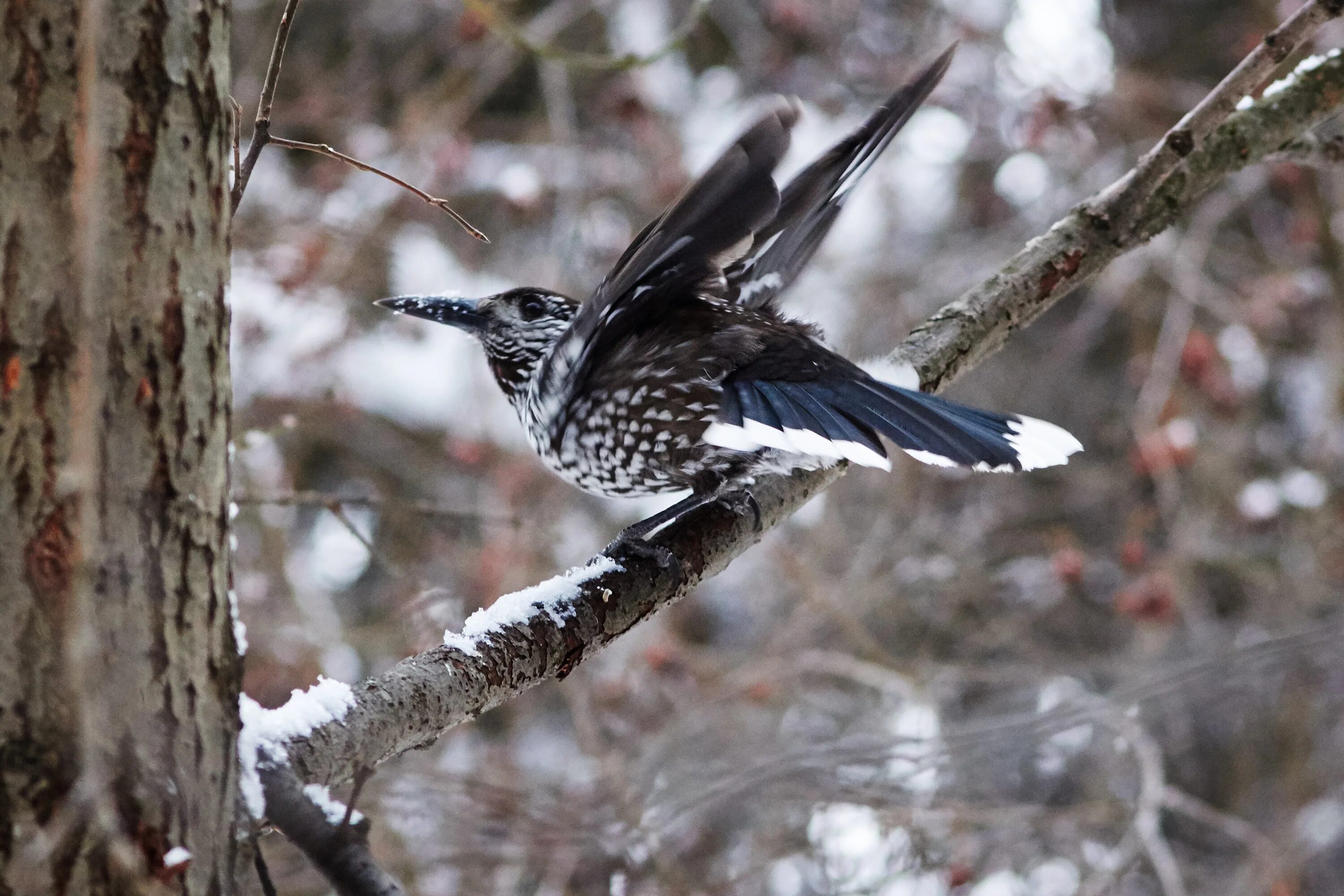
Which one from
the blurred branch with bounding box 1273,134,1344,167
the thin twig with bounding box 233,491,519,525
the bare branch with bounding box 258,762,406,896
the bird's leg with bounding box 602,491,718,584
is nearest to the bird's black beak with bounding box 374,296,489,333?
the thin twig with bounding box 233,491,519,525

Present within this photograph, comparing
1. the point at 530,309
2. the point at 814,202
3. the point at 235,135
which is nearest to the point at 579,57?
the point at 530,309

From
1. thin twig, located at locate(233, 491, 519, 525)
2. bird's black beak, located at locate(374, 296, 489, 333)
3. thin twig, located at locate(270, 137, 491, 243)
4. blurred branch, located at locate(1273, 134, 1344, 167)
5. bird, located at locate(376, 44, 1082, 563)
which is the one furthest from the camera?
bird's black beak, located at locate(374, 296, 489, 333)

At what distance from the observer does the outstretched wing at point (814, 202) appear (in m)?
2.73

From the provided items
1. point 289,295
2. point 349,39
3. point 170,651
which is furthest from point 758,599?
point 170,651

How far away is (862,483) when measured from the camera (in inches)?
237

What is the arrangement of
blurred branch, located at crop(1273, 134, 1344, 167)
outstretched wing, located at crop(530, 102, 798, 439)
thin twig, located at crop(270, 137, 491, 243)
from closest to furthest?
1. thin twig, located at crop(270, 137, 491, 243)
2. outstretched wing, located at crop(530, 102, 798, 439)
3. blurred branch, located at crop(1273, 134, 1344, 167)

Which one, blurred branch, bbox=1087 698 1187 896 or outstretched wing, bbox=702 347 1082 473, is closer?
outstretched wing, bbox=702 347 1082 473

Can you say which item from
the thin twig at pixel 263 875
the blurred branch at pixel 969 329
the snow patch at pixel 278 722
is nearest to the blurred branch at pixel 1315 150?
the blurred branch at pixel 969 329

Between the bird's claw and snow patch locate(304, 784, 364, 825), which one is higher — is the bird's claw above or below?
above

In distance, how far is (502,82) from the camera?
269 inches

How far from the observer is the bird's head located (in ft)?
11.0

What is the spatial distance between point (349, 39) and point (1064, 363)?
4108mm

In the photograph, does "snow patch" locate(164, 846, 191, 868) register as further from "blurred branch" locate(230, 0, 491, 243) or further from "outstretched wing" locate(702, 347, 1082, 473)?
"outstretched wing" locate(702, 347, 1082, 473)

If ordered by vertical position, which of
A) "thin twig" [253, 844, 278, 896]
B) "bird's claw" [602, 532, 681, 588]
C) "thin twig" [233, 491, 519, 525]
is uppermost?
"thin twig" [233, 491, 519, 525]
